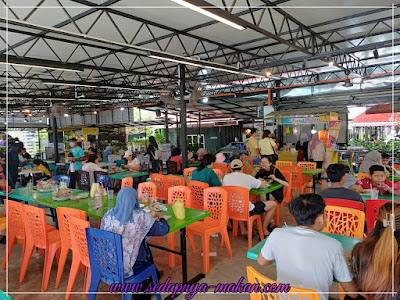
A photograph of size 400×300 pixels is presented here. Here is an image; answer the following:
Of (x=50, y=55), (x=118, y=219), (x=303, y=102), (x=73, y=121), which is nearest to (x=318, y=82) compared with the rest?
(x=303, y=102)

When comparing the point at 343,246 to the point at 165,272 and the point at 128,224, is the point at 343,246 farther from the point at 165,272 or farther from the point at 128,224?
the point at 165,272

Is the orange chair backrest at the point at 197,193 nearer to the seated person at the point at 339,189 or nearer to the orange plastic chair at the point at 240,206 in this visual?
the orange plastic chair at the point at 240,206

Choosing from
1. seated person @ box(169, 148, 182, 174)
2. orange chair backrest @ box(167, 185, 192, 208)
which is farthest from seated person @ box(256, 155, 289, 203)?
seated person @ box(169, 148, 182, 174)

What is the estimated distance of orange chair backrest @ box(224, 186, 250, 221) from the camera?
158 inches

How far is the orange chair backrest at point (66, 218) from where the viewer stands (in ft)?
9.51

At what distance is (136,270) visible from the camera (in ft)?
8.42

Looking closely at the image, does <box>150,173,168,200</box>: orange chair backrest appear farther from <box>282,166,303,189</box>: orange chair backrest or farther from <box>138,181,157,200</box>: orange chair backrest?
<box>282,166,303,189</box>: orange chair backrest

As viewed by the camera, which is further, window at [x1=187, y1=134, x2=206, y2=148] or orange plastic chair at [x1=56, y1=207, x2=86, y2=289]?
window at [x1=187, y1=134, x2=206, y2=148]

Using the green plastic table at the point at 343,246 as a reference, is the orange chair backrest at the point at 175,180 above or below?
above

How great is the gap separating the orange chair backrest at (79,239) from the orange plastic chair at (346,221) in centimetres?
232

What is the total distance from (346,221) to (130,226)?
199 centimetres

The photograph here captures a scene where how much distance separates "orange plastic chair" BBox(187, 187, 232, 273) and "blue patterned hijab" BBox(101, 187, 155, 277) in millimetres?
1094

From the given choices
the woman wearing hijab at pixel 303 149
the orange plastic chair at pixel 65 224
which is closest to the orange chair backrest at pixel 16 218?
the orange plastic chair at pixel 65 224

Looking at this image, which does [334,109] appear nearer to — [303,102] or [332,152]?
[332,152]
